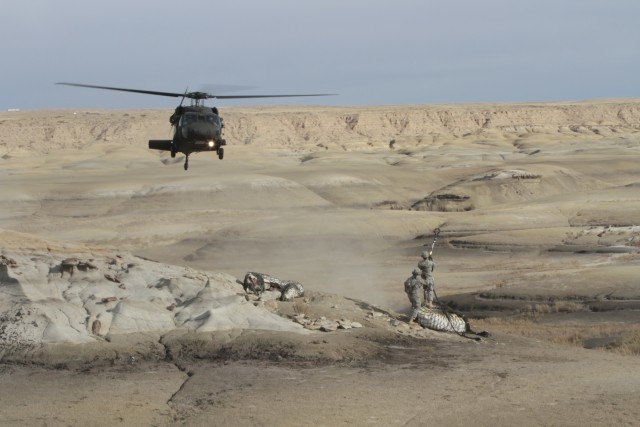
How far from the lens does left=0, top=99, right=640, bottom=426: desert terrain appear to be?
827 inches

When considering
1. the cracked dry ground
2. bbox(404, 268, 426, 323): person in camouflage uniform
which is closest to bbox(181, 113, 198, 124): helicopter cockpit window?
bbox(404, 268, 426, 323): person in camouflage uniform

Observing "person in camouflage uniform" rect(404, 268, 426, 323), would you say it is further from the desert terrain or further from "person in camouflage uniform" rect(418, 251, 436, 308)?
the desert terrain

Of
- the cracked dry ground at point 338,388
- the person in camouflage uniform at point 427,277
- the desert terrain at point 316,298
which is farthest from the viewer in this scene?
the person in camouflage uniform at point 427,277

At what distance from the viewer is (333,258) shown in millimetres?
56750

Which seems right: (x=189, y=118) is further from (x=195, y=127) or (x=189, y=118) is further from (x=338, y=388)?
(x=338, y=388)

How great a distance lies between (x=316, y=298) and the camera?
97.7 feet

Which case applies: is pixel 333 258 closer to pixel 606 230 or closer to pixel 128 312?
pixel 606 230

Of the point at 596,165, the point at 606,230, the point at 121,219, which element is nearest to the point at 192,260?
the point at 121,219

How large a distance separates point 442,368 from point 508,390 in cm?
246

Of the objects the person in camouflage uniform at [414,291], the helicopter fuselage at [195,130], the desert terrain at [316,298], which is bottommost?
the desert terrain at [316,298]

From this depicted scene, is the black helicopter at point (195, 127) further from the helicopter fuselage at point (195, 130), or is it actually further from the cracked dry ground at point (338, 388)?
the cracked dry ground at point (338, 388)

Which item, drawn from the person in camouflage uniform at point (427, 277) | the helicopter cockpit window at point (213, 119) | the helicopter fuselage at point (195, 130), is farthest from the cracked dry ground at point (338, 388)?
the helicopter cockpit window at point (213, 119)

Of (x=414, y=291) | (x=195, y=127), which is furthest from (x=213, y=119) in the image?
(x=414, y=291)

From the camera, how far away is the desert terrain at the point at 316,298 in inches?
827
